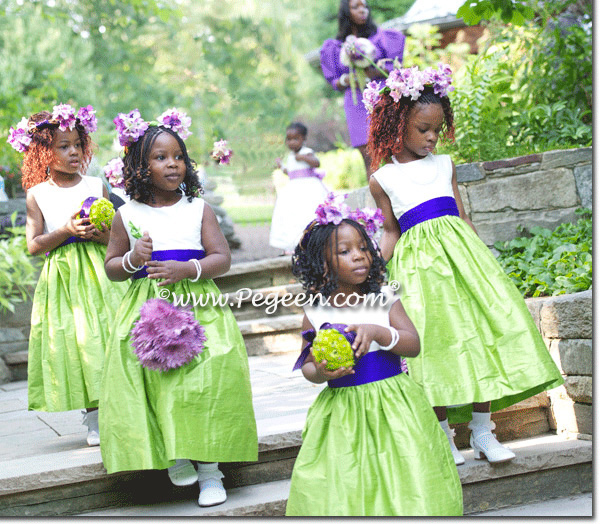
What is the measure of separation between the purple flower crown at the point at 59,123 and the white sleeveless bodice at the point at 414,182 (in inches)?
60.4

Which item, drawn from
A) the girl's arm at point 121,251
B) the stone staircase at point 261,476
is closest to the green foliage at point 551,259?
the stone staircase at point 261,476

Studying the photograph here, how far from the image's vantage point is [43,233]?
391 centimetres

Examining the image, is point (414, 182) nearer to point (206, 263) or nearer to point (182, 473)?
point (206, 263)

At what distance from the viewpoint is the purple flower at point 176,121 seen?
3.19m

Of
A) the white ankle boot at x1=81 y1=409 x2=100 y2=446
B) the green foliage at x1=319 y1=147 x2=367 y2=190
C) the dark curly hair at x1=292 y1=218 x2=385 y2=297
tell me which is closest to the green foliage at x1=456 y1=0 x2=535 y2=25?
the dark curly hair at x1=292 y1=218 x2=385 y2=297

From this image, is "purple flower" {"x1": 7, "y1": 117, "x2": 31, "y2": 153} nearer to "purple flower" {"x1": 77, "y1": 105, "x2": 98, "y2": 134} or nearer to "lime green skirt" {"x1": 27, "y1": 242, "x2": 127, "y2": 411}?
"purple flower" {"x1": 77, "y1": 105, "x2": 98, "y2": 134}

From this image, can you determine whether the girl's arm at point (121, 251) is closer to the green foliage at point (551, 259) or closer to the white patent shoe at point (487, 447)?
the white patent shoe at point (487, 447)

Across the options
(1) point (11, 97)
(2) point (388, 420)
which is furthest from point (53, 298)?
(1) point (11, 97)

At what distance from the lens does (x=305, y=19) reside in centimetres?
2356

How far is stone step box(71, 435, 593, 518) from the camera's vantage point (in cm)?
298

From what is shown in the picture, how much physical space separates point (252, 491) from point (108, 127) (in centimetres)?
1139

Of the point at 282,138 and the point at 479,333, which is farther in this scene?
the point at 282,138

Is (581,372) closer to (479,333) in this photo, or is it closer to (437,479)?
(479,333)

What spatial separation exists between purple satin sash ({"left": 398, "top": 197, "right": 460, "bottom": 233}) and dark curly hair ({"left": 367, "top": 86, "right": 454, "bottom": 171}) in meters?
0.31
